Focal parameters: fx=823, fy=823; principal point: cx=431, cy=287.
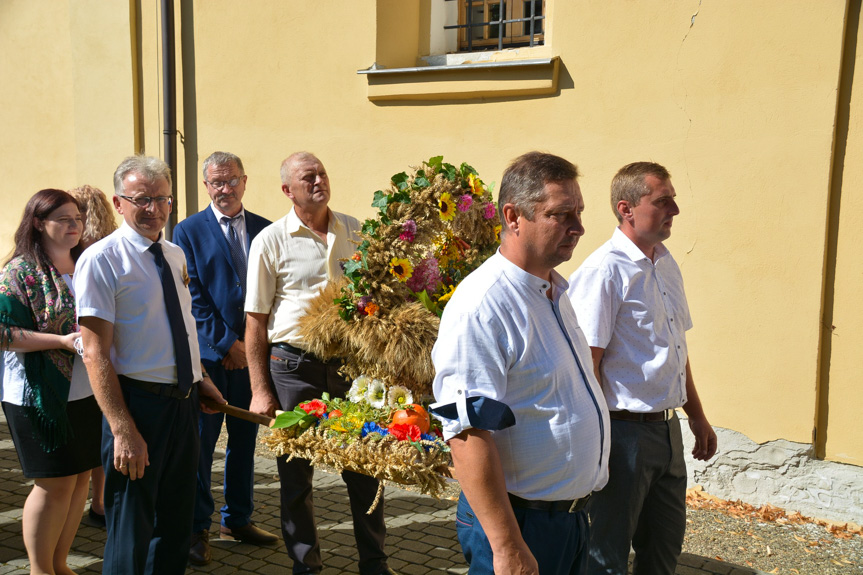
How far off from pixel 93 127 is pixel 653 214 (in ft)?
21.4

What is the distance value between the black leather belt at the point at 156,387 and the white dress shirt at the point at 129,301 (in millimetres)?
18

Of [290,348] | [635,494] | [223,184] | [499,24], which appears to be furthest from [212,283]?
[499,24]

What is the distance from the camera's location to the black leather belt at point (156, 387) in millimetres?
3449

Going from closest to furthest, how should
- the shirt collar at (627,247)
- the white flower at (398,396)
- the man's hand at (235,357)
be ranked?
1. the shirt collar at (627,247)
2. the white flower at (398,396)
3. the man's hand at (235,357)

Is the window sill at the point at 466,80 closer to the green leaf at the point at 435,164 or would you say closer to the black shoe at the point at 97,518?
the green leaf at the point at 435,164

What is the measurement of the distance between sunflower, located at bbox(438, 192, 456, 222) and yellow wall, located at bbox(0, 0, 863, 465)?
7.26ft

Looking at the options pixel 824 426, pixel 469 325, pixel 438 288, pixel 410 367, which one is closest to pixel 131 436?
pixel 410 367

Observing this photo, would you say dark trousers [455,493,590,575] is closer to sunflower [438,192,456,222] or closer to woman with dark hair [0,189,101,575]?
sunflower [438,192,456,222]

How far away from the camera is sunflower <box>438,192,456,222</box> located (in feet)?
12.5

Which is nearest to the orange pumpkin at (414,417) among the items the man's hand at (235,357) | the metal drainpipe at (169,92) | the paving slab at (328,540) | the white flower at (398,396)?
the white flower at (398,396)

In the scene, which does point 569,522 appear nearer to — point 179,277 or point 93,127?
point 179,277

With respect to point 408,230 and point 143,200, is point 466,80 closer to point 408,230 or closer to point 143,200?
point 408,230

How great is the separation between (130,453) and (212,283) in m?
1.73

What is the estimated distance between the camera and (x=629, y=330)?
333 cm
